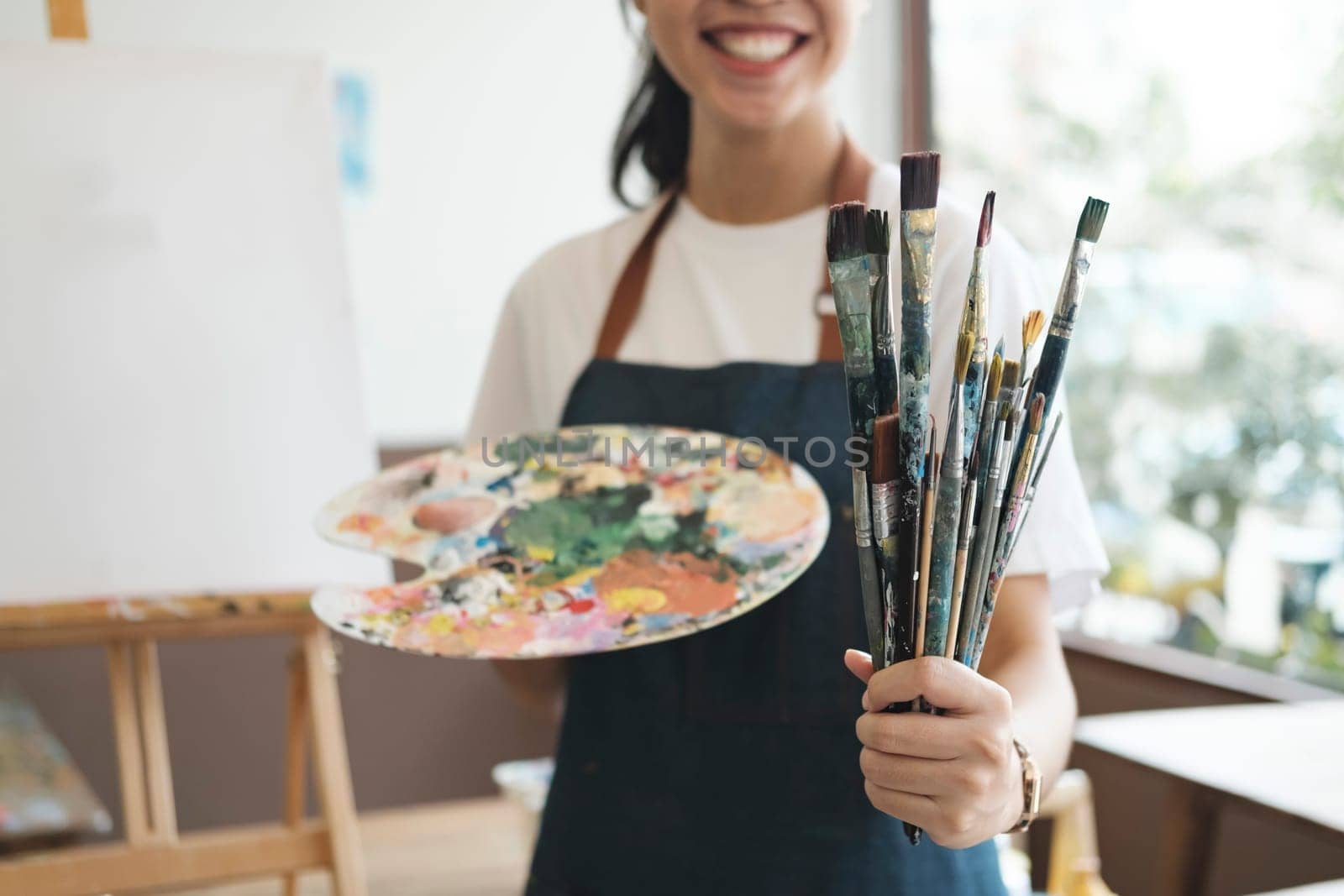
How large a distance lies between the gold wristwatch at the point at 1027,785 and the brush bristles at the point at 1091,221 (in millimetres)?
306

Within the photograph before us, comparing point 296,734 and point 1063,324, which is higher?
point 1063,324

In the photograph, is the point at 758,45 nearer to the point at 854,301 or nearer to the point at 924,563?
the point at 854,301

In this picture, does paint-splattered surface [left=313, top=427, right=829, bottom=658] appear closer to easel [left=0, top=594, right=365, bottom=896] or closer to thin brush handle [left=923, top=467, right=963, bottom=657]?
thin brush handle [left=923, top=467, right=963, bottom=657]

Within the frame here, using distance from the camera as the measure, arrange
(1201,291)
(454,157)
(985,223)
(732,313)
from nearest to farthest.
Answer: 1. (985,223)
2. (732,313)
3. (1201,291)
4. (454,157)

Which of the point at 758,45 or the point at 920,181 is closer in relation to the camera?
the point at 920,181

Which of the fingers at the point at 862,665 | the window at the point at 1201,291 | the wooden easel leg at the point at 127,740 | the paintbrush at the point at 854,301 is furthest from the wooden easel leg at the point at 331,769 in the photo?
the window at the point at 1201,291

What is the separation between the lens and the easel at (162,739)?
1.56m

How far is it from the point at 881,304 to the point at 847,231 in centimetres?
5

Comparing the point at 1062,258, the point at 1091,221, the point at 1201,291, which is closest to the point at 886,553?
the point at 1091,221

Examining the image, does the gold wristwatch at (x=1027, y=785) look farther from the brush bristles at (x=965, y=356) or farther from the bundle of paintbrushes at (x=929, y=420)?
the brush bristles at (x=965, y=356)

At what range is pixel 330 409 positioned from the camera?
6.01 ft

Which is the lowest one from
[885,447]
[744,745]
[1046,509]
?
[744,745]

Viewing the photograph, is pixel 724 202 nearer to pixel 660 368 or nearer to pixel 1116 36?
pixel 660 368

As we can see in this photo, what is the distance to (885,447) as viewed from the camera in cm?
70
